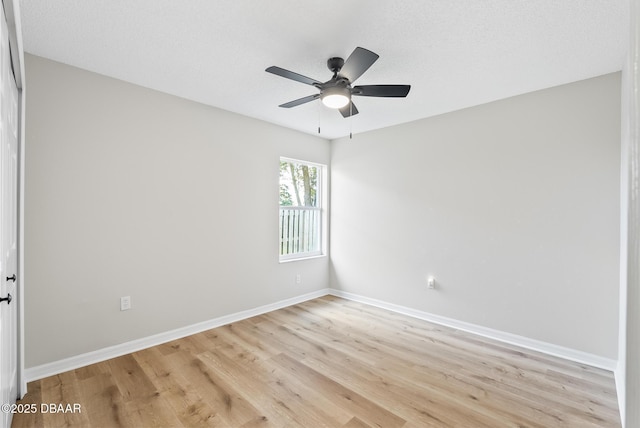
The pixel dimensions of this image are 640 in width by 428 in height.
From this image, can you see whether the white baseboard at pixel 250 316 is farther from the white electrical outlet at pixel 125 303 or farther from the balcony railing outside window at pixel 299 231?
the balcony railing outside window at pixel 299 231

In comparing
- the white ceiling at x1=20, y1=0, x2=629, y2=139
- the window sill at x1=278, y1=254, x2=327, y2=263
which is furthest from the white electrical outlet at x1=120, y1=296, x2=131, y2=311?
the white ceiling at x1=20, y1=0, x2=629, y2=139

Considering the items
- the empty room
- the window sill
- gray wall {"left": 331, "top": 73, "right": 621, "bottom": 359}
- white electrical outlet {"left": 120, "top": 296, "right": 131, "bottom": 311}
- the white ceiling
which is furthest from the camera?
the window sill

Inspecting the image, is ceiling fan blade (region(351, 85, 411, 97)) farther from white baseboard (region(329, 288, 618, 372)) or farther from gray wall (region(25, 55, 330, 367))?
white baseboard (region(329, 288, 618, 372))

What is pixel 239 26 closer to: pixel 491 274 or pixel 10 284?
pixel 10 284

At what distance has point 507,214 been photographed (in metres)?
3.16

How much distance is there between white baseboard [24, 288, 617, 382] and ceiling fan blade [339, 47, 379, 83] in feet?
9.62

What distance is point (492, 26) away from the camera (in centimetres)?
198

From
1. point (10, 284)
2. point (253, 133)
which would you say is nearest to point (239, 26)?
point (253, 133)

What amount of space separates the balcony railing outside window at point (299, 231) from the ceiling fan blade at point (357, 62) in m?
2.46

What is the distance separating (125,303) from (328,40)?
2.89 m

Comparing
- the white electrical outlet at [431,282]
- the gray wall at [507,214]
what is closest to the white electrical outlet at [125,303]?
the gray wall at [507,214]

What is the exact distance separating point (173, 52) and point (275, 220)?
232cm

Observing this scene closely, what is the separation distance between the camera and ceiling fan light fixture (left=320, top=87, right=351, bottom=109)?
227cm

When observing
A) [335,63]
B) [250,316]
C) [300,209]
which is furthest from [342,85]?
[250,316]
